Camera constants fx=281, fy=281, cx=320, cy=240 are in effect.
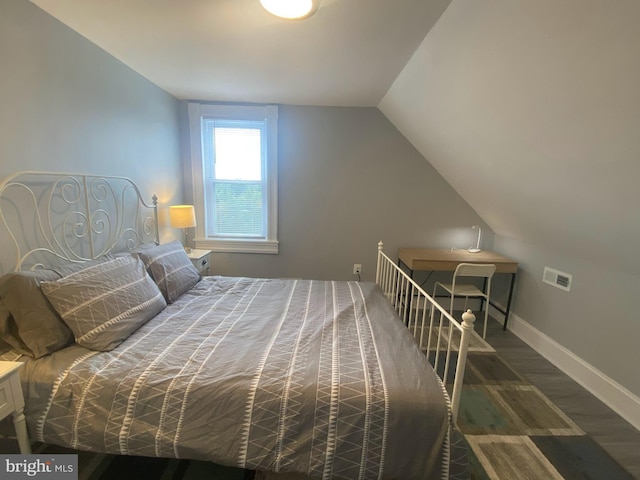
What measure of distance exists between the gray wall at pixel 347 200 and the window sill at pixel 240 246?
0.25 ft

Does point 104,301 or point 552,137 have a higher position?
point 552,137

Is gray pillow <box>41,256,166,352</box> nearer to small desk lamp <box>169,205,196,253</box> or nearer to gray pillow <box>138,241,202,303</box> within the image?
gray pillow <box>138,241,202,303</box>

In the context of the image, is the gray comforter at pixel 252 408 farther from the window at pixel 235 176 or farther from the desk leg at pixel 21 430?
the window at pixel 235 176

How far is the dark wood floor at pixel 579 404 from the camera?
1.55m

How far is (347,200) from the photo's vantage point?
311cm

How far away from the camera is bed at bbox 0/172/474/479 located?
41.5 inches

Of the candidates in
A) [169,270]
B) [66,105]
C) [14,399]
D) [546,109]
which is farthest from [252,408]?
[66,105]

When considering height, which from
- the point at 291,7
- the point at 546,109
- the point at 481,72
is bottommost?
the point at 546,109

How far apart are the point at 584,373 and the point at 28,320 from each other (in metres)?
3.38

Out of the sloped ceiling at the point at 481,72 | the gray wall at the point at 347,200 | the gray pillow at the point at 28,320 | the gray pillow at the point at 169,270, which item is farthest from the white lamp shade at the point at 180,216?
the gray pillow at the point at 28,320

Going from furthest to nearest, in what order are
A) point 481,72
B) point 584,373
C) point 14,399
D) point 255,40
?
point 584,373
point 255,40
point 481,72
point 14,399

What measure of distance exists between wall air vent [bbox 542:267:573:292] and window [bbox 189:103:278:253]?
260cm

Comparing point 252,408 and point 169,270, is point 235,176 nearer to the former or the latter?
point 169,270

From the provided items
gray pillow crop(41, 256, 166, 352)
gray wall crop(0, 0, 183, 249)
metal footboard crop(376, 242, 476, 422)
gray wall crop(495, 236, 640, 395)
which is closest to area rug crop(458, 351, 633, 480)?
metal footboard crop(376, 242, 476, 422)
